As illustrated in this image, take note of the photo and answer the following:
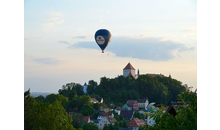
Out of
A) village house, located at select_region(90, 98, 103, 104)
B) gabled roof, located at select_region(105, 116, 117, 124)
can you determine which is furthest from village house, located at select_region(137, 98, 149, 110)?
gabled roof, located at select_region(105, 116, 117, 124)

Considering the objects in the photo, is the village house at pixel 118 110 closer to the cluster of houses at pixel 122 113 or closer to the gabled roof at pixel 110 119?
the cluster of houses at pixel 122 113

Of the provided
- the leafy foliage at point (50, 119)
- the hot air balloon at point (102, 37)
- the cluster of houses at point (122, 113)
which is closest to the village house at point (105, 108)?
the cluster of houses at point (122, 113)

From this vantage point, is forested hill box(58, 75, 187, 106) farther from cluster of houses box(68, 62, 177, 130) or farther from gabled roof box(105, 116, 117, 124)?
gabled roof box(105, 116, 117, 124)
